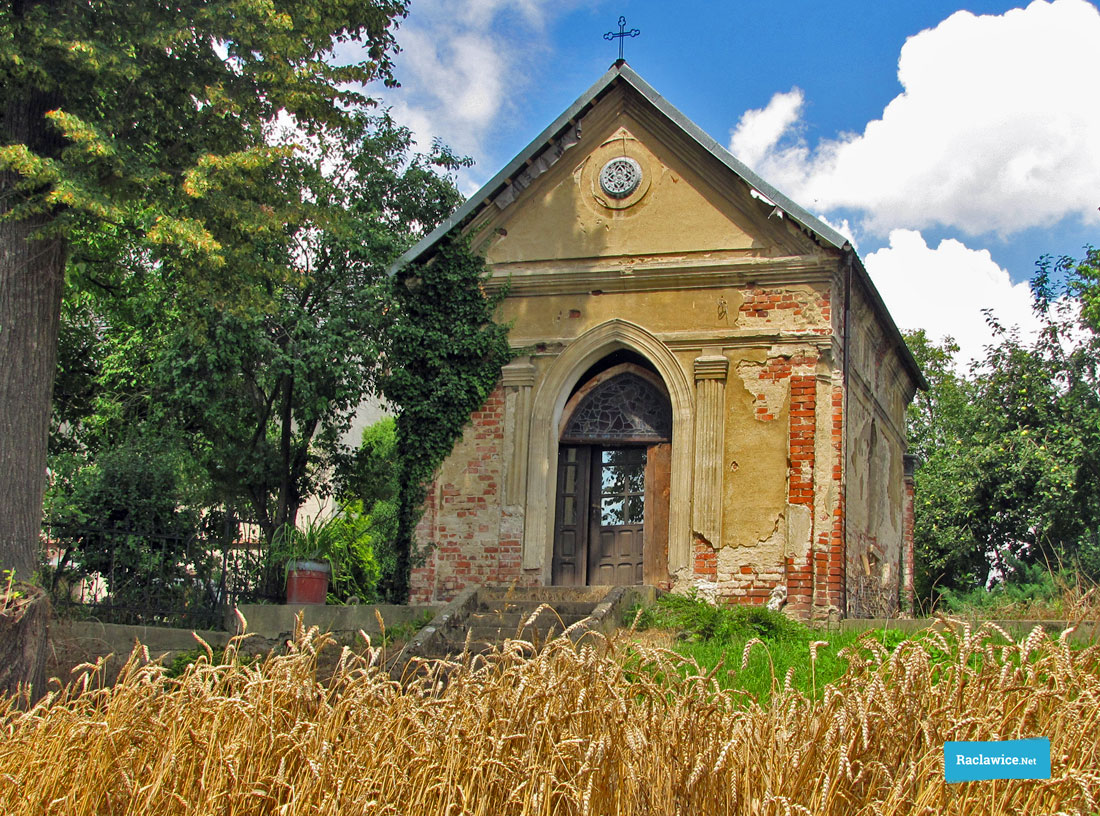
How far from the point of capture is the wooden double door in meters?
13.9

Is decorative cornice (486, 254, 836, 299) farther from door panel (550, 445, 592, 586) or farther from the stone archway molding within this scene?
door panel (550, 445, 592, 586)

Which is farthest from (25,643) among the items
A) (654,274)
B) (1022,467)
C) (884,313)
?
(1022,467)

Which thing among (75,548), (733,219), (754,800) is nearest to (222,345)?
(75,548)

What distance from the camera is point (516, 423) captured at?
561 inches

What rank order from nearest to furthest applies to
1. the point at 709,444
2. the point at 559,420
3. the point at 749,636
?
the point at 749,636, the point at 709,444, the point at 559,420

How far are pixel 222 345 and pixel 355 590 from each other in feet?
12.4

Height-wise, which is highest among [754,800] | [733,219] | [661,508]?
[733,219]

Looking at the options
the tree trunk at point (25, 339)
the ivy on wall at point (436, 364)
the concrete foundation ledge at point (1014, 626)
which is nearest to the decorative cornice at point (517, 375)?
the ivy on wall at point (436, 364)

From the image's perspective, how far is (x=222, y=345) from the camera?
15.0m

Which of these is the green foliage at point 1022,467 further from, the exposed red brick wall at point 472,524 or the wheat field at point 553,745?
the wheat field at point 553,745

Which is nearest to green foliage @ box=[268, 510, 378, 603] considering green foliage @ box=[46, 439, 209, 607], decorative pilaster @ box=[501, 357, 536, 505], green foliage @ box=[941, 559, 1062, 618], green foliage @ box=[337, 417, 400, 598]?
green foliage @ box=[337, 417, 400, 598]

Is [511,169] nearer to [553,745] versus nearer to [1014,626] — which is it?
[1014,626]

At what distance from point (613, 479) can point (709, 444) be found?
5.15 ft

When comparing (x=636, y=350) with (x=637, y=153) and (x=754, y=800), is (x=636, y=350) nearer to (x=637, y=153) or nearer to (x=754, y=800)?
(x=637, y=153)
